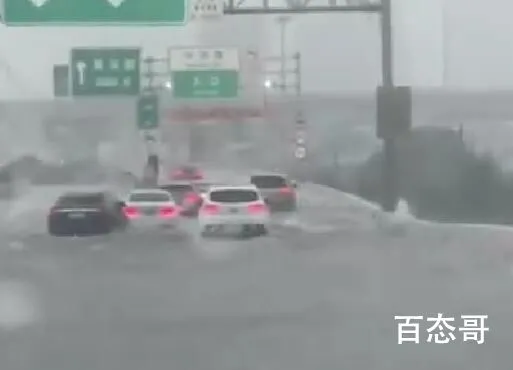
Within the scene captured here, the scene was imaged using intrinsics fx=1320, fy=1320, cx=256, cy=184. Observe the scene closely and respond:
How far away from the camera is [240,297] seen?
446cm

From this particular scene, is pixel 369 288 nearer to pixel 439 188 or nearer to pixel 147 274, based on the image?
pixel 439 188

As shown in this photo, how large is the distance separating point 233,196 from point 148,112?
0.41m

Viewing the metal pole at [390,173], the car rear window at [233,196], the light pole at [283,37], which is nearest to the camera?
the car rear window at [233,196]

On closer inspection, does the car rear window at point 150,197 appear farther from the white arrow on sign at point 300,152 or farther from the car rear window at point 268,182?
the white arrow on sign at point 300,152

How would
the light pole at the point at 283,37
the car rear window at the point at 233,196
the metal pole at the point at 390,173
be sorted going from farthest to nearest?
the light pole at the point at 283,37, the metal pole at the point at 390,173, the car rear window at the point at 233,196

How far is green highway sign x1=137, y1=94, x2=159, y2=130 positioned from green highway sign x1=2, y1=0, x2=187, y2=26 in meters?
0.27

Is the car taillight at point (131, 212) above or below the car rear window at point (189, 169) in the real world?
below

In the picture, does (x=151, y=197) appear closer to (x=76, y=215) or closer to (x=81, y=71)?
(x=76, y=215)

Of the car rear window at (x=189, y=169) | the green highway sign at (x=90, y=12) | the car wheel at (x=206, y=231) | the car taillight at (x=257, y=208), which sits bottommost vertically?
the car wheel at (x=206, y=231)

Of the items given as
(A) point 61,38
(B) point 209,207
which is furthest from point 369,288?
(A) point 61,38

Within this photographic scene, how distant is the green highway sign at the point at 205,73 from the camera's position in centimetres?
457

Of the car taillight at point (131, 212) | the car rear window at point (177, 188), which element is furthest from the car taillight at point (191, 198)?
the car taillight at point (131, 212)

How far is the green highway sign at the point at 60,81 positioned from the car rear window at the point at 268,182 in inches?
28.9

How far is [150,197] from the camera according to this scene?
449 centimetres
